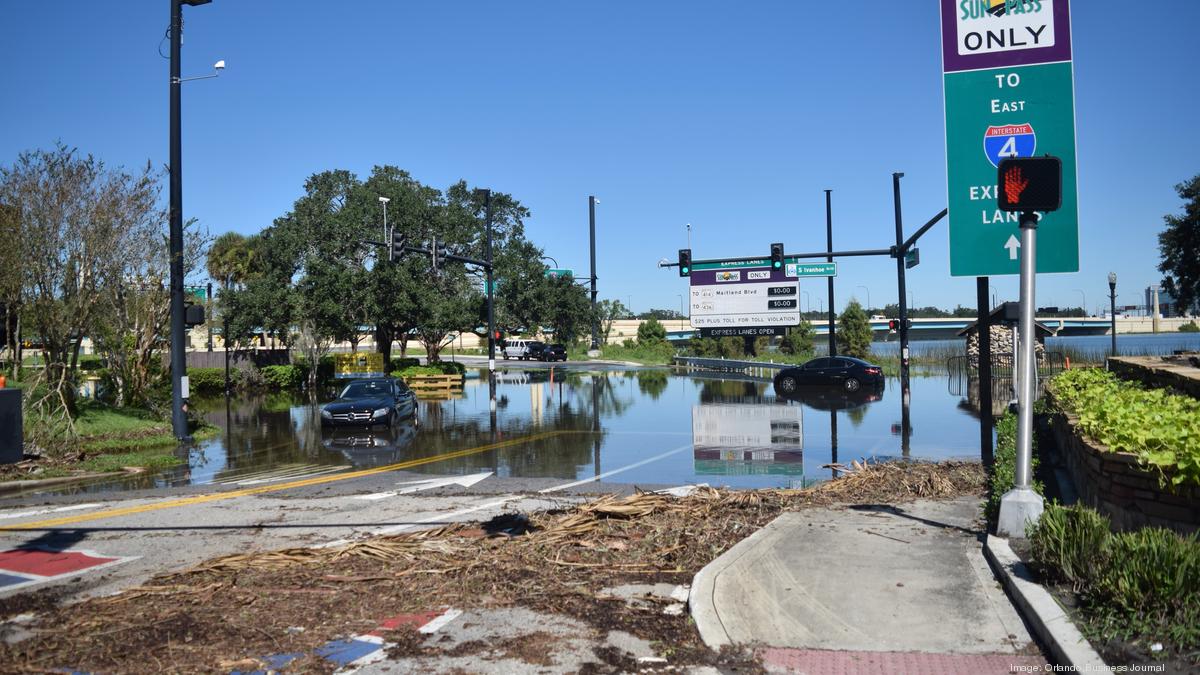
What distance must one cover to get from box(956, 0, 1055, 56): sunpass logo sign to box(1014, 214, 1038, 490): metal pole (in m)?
2.80

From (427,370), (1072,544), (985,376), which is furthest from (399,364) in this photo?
(1072,544)

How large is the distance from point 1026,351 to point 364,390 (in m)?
20.3

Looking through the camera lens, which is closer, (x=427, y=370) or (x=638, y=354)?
(x=427, y=370)

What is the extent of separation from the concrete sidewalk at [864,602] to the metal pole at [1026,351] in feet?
2.82

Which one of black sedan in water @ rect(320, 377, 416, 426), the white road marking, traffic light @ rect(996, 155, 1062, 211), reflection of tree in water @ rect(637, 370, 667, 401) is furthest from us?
reflection of tree in water @ rect(637, 370, 667, 401)

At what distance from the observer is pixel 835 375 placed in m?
36.5

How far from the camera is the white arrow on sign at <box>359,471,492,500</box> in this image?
13086 mm

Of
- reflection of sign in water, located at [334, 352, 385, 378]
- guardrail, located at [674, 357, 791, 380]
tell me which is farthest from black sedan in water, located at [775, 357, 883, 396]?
reflection of sign in water, located at [334, 352, 385, 378]

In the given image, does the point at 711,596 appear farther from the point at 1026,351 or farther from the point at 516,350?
the point at 516,350

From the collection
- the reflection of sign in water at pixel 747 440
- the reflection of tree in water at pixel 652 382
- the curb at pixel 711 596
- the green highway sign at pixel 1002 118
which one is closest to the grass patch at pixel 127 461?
the reflection of sign in water at pixel 747 440

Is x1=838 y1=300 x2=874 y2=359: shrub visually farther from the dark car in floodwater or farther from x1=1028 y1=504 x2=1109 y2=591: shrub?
x1=1028 y1=504 x2=1109 y2=591: shrub

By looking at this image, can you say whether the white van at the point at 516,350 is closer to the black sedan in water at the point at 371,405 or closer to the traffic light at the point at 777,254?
the traffic light at the point at 777,254

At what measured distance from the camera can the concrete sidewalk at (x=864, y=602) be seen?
5.55 m

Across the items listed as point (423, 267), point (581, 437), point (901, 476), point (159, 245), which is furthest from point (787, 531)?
point (423, 267)
